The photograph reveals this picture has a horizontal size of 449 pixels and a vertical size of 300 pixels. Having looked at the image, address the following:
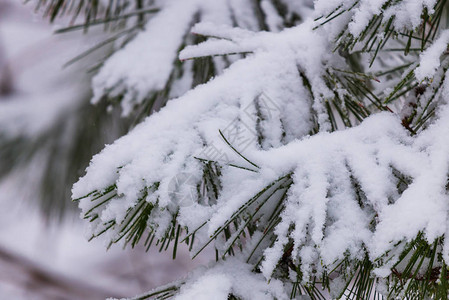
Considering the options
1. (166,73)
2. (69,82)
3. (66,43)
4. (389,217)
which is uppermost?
(66,43)

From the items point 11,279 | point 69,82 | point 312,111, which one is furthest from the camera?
point 11,279

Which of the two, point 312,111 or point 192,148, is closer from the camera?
point 192,148

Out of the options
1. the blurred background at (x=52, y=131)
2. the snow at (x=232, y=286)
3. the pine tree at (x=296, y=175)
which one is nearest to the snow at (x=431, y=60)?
the pine tree at (x=296, y=175)

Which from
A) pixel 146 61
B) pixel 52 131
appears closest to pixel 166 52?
pixel 146 61

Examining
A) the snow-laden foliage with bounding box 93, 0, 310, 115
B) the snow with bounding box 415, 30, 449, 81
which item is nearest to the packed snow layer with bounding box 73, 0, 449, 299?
the snow with bounding box 415, 30, 449, 81

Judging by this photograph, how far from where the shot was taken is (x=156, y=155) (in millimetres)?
447

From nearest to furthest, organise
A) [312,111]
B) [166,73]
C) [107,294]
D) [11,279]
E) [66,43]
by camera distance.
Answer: [312,111] → [166,73] → [66,43] → [11,279] → [107,294]

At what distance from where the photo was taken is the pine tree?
0.40m

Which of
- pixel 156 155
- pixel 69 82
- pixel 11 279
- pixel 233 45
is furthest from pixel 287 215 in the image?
pixel 11 279

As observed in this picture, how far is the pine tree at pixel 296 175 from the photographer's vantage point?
0.40 m

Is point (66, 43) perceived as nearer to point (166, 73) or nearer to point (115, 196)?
point (166, 73)

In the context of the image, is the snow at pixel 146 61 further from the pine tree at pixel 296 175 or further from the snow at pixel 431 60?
the snow at pixel 431 60

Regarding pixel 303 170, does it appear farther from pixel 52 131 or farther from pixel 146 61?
pixel 52 131

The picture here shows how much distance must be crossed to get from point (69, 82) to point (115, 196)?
2.44ft
